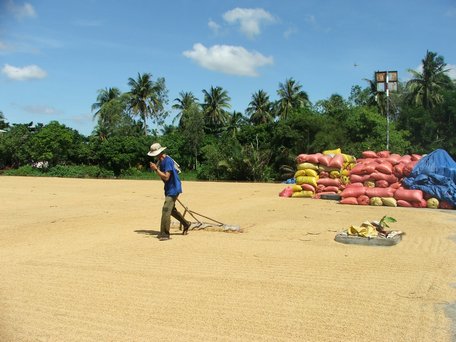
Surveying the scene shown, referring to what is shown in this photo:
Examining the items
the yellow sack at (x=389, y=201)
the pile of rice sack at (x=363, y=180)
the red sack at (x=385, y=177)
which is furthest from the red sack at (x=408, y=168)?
the yellow sack at (x=389, y=201)

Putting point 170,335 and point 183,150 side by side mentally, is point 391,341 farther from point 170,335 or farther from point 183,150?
point 183,150

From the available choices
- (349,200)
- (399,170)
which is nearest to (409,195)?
(399,170)

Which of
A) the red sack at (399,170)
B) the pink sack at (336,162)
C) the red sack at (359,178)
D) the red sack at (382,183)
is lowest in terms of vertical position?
the red sack at (382,183)

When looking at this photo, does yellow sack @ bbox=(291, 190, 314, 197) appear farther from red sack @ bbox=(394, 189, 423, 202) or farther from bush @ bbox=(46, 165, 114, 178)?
bush @ bbox=(46, 165, 114, 178)

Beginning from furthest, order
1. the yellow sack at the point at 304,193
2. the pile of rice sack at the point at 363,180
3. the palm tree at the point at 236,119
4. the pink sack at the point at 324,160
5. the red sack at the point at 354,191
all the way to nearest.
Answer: the palm tree at the point at 236,119 → the yellow sack at the point at 304,193 → the pink sack at the point at 324,160 → the red sack at the point at 354,191 → the pile of rice sack at the point at 363,180

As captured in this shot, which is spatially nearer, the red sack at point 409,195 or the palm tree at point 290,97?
the red sack at point 409,195

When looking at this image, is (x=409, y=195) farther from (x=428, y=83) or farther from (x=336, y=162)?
(x=428, y=83)

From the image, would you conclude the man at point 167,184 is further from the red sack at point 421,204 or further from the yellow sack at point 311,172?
the yellow sack at point 311,172

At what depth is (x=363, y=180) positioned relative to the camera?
599 inches

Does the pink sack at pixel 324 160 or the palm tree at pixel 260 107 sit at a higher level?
the palm tree at pixel 260 107

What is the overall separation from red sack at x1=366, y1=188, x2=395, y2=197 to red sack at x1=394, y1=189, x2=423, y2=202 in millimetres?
204

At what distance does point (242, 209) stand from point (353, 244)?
234 inches

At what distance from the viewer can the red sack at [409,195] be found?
45.1 feet

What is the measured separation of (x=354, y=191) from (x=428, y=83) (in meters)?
31.1
